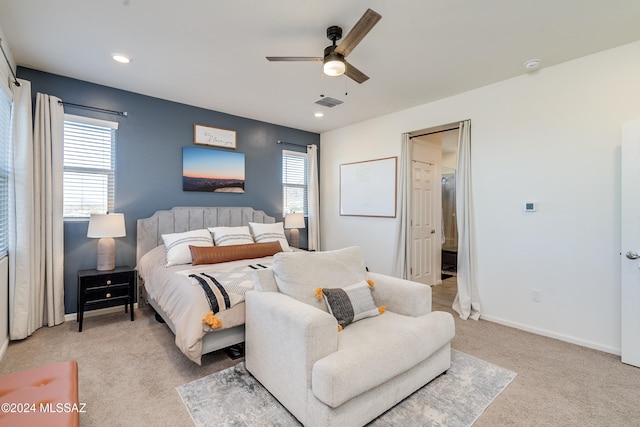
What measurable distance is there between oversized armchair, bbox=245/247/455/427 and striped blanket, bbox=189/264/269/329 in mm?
216

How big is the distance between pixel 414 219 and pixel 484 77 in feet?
6.84

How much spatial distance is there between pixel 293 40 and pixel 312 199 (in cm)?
314

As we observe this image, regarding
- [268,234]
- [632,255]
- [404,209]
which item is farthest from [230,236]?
[632,255]

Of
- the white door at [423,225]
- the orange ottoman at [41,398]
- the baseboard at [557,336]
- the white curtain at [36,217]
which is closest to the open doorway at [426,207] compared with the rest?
the white door at [423,225]

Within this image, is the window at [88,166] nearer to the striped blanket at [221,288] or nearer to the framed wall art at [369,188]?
the striped blanket at [221,288]

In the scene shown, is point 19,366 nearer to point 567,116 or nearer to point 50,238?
point 50,238

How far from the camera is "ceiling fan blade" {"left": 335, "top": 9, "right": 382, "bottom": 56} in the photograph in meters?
1.76

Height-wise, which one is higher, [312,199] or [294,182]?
[294,182]

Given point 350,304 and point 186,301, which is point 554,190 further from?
point 186,301

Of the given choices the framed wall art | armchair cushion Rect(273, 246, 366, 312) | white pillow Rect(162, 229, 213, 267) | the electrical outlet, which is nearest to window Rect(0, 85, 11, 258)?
white pillow Rect(162, 229, 213, 267)

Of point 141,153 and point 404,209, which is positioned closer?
point 141,153

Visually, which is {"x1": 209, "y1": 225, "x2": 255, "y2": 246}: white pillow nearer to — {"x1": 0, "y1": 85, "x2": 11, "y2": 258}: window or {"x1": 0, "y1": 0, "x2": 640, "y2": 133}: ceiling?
{"x1": 0, "y1": 0, "x2": 640, "y2": 133}: ceiling

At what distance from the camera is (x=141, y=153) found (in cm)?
384

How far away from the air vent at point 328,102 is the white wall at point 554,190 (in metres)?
1.36
